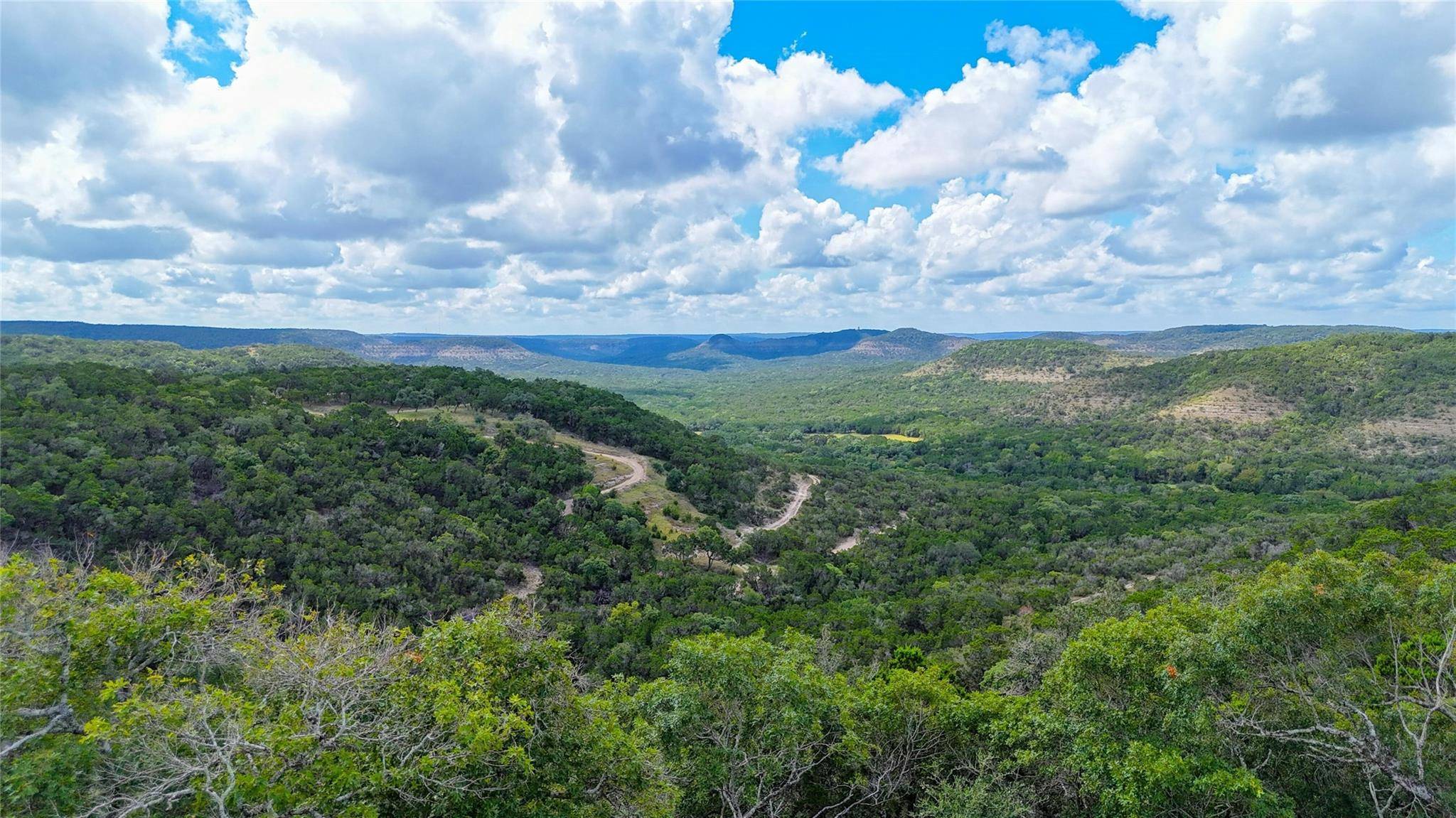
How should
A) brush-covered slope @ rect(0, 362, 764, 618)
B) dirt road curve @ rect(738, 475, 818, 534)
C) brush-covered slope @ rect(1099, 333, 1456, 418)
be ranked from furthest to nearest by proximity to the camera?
brush-covered slope @ rect(1099, 333, 1456, 418), dirt road curve @ rect(738, 475, 818, 534), brush-covered slope @ rect(0, 362, 764, 618)

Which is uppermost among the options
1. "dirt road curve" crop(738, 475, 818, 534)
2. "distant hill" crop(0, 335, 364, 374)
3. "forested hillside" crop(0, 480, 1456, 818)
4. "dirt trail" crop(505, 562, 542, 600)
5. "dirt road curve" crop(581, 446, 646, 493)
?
"distant hill" crop(0, 335, 364, 374)

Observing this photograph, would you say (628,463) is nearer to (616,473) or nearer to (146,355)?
(616,473)

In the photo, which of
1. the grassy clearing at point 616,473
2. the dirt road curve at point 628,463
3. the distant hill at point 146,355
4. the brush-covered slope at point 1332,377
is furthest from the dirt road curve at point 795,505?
the brush-covered slope at point 1332,377

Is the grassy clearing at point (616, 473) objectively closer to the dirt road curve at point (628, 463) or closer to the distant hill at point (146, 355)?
the dirt road curve at point (628, 463)

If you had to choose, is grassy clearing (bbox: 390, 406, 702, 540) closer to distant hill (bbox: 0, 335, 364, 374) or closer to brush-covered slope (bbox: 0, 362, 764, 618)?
brush-covered slope (bbox: 0, 362, 764, 618)

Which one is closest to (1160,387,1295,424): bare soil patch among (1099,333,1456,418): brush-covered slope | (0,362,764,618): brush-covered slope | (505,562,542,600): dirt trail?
(1099,333,1456,418): brush-covered slope

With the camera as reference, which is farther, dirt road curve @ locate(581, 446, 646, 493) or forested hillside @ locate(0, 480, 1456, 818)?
dirt road curve @ locate(581, 446, 646, 493)

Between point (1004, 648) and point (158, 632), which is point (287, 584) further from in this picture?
point (1004, 648)
